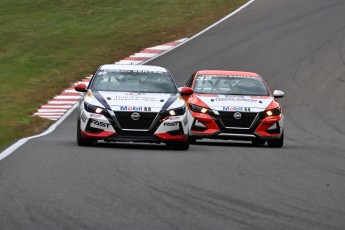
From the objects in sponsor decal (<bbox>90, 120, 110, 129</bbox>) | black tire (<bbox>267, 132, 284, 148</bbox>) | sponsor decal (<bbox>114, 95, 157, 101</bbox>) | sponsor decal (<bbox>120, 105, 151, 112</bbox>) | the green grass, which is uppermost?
sponsor decal (<bbox>114, 95, 157, 101</bbox>)

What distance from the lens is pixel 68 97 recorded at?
29859mm

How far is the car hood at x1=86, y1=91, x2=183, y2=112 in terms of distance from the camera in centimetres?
1689

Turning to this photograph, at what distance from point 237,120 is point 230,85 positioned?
162 cm

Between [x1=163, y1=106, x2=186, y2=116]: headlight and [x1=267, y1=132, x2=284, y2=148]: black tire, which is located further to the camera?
[x1=267, y1=132, x2=284, y2=148]: black tire

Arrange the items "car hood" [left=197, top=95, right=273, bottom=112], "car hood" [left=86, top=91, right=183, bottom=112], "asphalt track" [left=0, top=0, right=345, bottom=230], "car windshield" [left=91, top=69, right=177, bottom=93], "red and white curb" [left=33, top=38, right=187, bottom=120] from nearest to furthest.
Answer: "asphalt track" [left=0, top=0, right=345, bottom=230] < "car hood" [left=86, top=91, right=183, bottom=112] < "car windshield" [left=91, top=69, right=177, bottom=93] < "car hood" [left=197, top=95, right=273, bottom=112] < "red and white curb" [left=33, top=38, right=187, bottom=120]

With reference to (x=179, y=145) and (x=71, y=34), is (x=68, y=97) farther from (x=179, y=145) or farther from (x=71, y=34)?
(x=179, y=145)

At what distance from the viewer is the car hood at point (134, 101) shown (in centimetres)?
1689

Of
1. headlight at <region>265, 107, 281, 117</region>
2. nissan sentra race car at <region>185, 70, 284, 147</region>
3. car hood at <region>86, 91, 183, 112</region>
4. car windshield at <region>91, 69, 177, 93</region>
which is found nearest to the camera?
car hood at <region>86, 91, 183, 112</region>

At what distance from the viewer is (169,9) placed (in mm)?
46156

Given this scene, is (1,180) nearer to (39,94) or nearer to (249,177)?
(249,177)

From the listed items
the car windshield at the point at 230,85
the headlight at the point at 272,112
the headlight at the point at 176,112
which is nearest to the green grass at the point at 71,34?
the car windshield at the point at 230,85

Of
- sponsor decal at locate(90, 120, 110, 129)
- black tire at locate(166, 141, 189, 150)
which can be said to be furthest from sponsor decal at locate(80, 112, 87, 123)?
black tire at locate(166, 141, 189, 150)

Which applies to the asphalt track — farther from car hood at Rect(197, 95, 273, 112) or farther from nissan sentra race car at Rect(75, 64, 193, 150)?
car hood at Rect(197, 95, 273, 112)

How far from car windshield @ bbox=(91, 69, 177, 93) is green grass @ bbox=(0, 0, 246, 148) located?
25.0 ft
